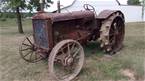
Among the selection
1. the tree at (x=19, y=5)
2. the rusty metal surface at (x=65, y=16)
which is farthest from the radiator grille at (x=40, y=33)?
the tree at (x=19, y=5)

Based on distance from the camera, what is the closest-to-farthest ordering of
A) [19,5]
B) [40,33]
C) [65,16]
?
[65,16] < [40,33] < [19,5]

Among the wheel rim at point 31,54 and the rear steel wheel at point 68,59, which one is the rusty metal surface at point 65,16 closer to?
the rear steel wheel at point 68,59

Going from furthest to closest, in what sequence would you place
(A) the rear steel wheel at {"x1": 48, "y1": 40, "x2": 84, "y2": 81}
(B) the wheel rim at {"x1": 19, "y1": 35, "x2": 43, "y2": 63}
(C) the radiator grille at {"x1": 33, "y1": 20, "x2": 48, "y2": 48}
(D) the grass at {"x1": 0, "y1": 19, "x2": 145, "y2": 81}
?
(B) the wheel rim at {"x1": 19, "y1": 35, "x2": 43, "y2": 63} < (C) the radiator grille at {"x1": 33, "y1": 20, "x2": 48, "y2": 48} < (D) the grass at {"x1": 0, "y1": 19, "x2": 145, "y2": 81} < (A) the rear steel wheel at {"x1": 48, "y1": 40, "x2": 84, "y2": 81}

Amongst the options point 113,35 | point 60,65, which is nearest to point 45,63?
point 60,65

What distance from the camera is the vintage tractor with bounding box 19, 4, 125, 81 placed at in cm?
630

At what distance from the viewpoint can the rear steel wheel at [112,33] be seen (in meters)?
7.35

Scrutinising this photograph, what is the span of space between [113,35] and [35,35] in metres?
2.23

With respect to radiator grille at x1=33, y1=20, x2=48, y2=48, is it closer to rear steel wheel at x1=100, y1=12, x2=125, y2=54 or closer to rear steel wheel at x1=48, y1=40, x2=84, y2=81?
rear steel wheel at x1=48, y1=40, x2=84, y2=81

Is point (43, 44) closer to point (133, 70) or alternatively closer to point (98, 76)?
point (98, 76)

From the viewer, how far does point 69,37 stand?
7090mm

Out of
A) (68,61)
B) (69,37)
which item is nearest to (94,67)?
(68,61)

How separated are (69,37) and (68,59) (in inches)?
37.7

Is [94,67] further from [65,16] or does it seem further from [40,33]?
[40,33]

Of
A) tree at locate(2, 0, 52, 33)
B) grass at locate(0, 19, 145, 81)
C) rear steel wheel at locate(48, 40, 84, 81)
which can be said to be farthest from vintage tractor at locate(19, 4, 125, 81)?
tree at locate(2, 0, 52, 33)
